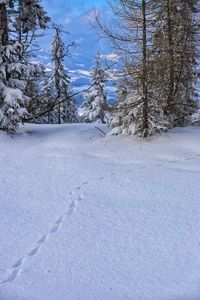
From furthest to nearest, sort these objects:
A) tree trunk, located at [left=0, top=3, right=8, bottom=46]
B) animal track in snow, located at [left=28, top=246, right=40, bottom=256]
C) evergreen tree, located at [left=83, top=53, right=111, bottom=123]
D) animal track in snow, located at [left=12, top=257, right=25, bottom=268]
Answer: evergreen tree, located at [left=83, top=53, right=111, bottom=123], tree trunk, located at [left=0, top=3, right=8, bottom=46], animal track in snow, located at [left=28, top=246, right=40, bottom=256], animal track in snow, located at [left=12, top=257, right=25, bottom=268]

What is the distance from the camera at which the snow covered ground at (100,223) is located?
4055 millimetres

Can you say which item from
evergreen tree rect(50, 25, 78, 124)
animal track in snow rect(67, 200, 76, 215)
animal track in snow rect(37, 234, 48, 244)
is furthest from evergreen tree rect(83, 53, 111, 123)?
animal track in snow rect(37, 234, 48, 244)

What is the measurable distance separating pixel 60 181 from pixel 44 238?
2.54m

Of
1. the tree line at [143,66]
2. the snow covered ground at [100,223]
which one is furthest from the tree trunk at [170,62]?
the snow covered ground at [100,223]

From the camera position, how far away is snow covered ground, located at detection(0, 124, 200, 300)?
4.05 m

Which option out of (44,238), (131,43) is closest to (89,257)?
(44,238)

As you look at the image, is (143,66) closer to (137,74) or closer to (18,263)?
(137,74)

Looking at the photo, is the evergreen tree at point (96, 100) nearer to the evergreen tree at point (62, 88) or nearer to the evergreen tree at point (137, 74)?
the evergreen tree at point (62, 88)

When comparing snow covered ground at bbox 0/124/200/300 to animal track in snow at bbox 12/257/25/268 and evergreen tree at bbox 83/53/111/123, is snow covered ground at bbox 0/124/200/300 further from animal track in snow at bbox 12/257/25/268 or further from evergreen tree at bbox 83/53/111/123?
evergreen tree at bbox 83/53/111/123

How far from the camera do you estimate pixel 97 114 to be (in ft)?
98.1

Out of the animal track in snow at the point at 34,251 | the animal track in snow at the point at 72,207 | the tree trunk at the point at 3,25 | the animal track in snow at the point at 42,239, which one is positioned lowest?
the animal track in snow at the point at 34,251

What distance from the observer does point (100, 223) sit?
18.3 ft

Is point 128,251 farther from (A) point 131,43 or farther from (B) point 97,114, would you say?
(B) point 97,114

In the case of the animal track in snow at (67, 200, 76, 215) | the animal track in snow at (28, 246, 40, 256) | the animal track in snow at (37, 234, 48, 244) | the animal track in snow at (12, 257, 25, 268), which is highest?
the animal track in snow at (67, 200, 76, 215)
